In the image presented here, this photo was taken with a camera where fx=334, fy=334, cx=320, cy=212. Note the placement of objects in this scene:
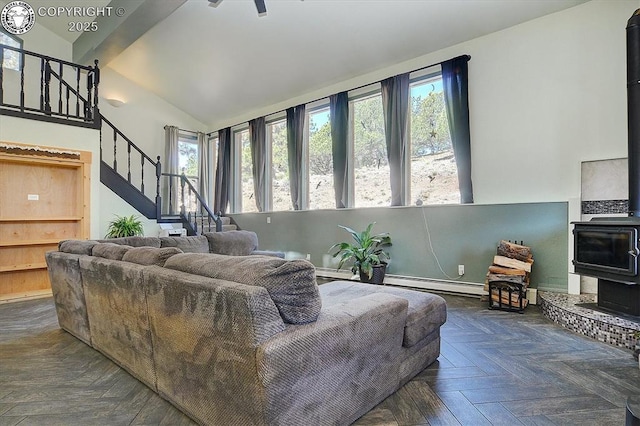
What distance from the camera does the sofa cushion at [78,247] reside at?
267 centimetres

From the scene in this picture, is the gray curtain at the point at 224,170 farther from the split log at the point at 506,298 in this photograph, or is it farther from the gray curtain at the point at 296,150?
the split log at the point at 506,298

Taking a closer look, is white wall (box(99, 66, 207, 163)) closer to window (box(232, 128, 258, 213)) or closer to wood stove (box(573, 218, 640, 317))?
window (box(232, 128, 258, 213))

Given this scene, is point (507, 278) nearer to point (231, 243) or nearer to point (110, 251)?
point (231, 243)

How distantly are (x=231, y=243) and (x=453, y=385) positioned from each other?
3.49 metres

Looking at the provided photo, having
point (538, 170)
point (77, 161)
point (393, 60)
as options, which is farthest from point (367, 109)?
point (77, 161)

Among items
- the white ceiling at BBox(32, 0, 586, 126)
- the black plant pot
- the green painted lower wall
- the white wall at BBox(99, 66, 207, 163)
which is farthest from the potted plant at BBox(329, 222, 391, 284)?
the white wall at BBox(99, 66, 207, 163)

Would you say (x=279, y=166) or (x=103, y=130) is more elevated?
(x=103, y=130)

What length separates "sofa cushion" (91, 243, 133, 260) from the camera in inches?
89.1

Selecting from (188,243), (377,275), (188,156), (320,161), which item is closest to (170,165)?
(188,156)

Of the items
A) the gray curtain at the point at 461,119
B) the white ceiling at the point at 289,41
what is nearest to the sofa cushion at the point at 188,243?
the white ceiling at the point at 289,41

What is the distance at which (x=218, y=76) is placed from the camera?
6160 mm

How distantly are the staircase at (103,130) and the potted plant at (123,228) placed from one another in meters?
0.44

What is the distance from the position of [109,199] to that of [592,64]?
21.9ft

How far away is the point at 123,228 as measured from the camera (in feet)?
16.9
